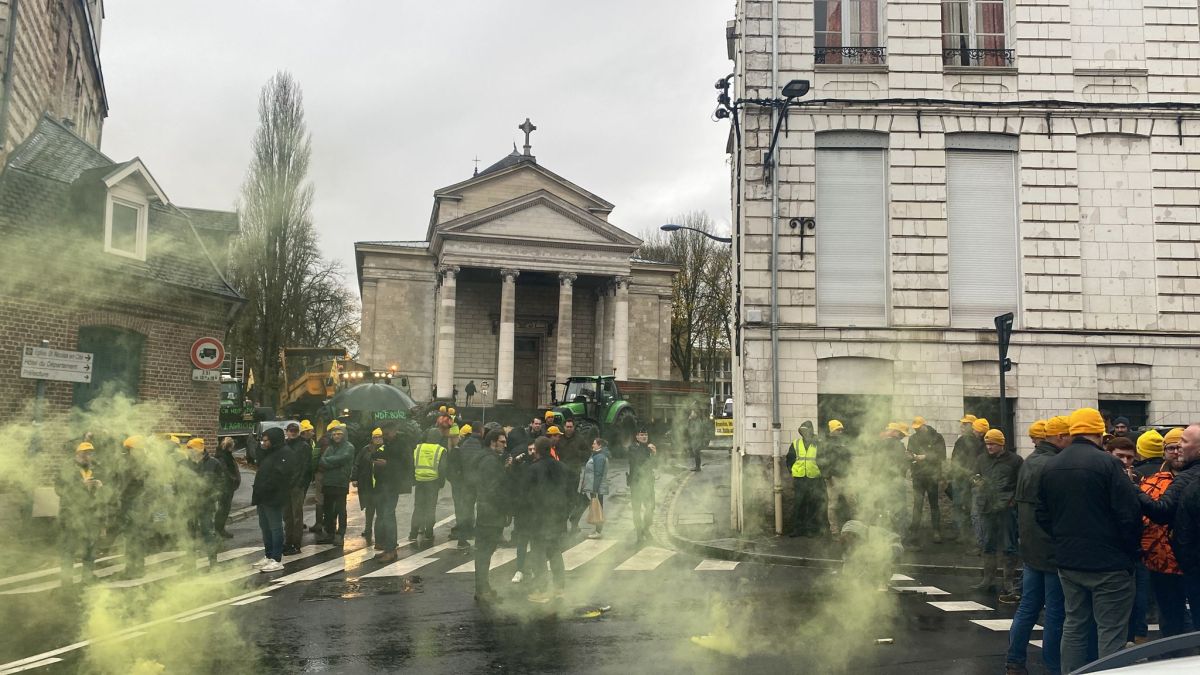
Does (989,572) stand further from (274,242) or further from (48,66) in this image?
(274,242)

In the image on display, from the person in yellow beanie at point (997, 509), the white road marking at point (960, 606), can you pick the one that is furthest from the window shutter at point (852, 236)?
the white road marking at point (960, 606)

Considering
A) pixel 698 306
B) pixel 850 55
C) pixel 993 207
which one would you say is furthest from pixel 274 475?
pixel 698 306

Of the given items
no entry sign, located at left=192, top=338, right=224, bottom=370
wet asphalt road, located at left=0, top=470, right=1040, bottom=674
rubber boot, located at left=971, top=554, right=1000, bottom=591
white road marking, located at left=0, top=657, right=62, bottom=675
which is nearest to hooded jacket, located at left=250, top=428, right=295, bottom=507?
wet asphalt road, located at left=0, top=470, right=1040, bottom=674

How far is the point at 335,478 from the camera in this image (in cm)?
1170

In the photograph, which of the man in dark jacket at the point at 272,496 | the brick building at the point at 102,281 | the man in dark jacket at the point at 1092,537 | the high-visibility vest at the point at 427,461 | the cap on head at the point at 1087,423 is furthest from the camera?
the brick building at the point at 102,281

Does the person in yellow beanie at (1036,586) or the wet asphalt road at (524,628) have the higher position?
the person in yellow beanie at (1036,586)

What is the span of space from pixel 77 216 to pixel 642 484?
11317mm

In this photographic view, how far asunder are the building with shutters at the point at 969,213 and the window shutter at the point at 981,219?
0.08ft

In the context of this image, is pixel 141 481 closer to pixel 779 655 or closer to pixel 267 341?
pixel 779 655

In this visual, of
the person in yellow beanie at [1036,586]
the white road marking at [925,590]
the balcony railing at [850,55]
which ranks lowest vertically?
the white road marking at [925,590]

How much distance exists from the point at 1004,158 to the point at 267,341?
33652mm

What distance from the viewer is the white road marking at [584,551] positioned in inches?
418

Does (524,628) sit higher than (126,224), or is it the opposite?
(126,224)

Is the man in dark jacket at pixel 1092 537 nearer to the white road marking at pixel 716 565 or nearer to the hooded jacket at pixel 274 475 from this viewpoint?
the white road marking at pixel 716 565
